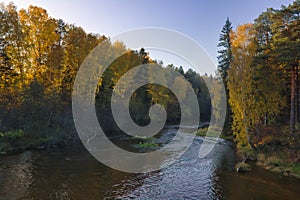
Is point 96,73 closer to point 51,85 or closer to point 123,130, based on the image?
point 51,85

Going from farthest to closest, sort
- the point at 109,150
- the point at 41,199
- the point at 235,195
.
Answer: the point at 109,150 < the point at 235,195 < the point at 41,199

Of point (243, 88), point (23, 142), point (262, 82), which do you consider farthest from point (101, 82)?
point (262, 82)

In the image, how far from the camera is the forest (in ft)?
69.7

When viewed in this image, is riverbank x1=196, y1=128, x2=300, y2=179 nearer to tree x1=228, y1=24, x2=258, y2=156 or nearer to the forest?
the forest

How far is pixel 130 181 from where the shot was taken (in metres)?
16.1

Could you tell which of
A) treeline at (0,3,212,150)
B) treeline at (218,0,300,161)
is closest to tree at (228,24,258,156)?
treeline at (218,0,300,161)

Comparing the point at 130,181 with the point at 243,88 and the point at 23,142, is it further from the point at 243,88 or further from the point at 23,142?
the point at 23,142

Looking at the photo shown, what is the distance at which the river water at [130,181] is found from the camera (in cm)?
1369

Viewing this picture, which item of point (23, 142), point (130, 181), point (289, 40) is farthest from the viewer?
point (23, 142)

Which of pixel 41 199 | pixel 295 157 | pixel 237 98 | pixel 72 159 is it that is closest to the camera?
pixel 41 199

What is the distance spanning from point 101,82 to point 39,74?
31.1ft

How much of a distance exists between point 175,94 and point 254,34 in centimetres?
3824

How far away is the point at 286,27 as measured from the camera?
21.7 metres

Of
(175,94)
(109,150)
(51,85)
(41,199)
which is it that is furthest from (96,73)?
(175,94)
